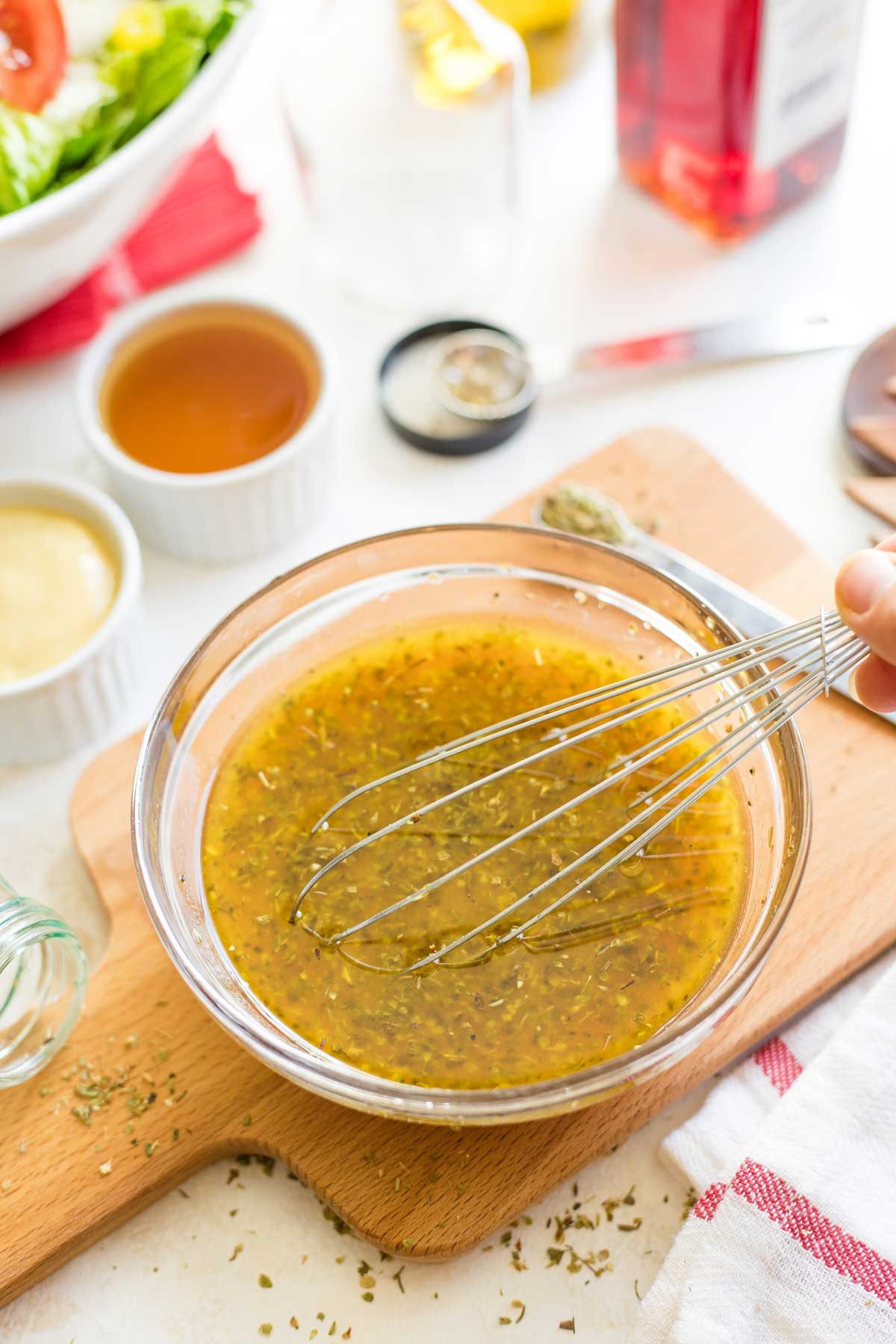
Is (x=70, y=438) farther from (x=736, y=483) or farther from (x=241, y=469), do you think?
(x=736, y=483)

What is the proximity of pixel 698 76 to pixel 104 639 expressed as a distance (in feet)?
4.16

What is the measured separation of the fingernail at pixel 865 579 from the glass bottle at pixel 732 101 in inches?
40.9

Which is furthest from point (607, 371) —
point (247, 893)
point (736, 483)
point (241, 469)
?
point (247, 893)

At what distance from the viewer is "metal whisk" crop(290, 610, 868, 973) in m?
1.50

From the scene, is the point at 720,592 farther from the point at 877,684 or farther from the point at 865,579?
the point at 865,579

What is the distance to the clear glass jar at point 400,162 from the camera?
2.45 m

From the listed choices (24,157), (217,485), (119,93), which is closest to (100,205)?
(24,157)

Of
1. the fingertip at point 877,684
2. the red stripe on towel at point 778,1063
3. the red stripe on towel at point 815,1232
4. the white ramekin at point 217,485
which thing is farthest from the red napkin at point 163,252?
the red stripe on towel at point 815,1232

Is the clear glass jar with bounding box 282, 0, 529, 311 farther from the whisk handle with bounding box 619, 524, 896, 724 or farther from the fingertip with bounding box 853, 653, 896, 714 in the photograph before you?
the fingertip with bounding box 853, 653, 896, 714

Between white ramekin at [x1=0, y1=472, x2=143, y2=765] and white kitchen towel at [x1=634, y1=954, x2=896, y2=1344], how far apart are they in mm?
932

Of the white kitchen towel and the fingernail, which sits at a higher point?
the fingernail

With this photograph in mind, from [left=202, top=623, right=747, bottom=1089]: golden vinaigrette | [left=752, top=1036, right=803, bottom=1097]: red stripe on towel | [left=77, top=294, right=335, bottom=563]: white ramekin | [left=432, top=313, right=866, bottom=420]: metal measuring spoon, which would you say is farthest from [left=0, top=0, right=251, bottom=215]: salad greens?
[left=752, top=1036, right=803, bottom=1097]: red stripe on towel

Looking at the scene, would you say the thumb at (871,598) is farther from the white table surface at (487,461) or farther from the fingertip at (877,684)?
the white table surface at (487,461)

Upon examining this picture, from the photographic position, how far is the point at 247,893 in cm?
163
